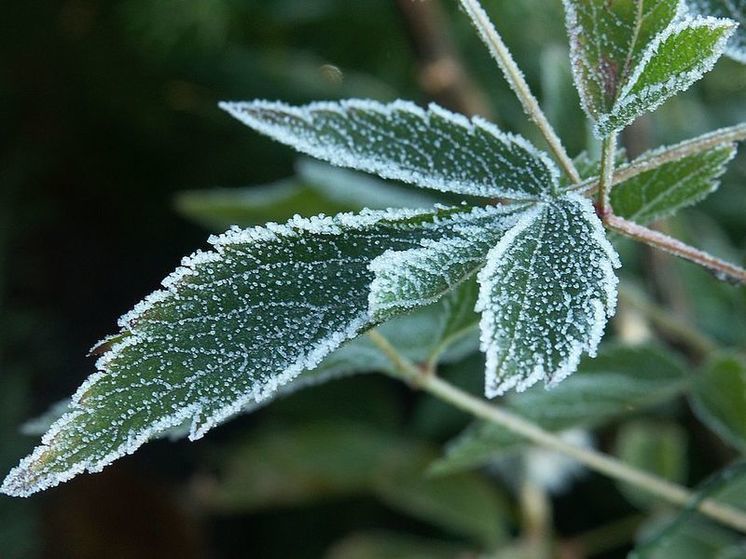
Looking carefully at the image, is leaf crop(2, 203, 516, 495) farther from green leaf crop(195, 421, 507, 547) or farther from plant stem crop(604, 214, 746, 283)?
green leaf crop(195, 421, 507, 547)

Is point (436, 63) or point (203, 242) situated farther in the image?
point (203, 242)

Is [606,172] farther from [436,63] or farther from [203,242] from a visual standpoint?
[203,242]

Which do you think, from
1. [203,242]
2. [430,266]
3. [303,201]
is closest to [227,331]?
[430,266]

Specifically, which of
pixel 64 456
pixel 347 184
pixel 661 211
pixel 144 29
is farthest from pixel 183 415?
pixel 144 29

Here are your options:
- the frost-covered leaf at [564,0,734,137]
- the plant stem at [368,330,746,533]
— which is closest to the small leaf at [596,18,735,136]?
the frost-covered leaf at [564,0,734,137]

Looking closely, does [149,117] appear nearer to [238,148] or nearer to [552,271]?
[238,148]

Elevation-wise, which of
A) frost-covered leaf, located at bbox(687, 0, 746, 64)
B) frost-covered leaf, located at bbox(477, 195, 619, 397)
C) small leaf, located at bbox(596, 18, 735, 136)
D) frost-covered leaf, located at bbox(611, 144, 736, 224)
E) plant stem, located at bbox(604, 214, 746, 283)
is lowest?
frost-covered leaf, located at bbox(477, 195, 619, 397)
